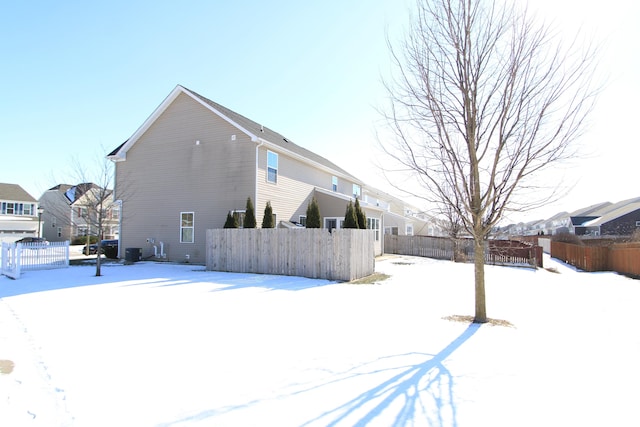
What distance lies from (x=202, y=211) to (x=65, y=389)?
532 inches

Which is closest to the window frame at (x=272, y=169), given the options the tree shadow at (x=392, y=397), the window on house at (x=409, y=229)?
the tree shadow at (x=392, y=397)

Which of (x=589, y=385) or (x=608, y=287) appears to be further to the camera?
(x=608, y=287)

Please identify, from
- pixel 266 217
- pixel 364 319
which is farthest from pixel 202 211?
pixel 364 319

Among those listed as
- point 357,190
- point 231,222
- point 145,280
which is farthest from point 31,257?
point 357,190

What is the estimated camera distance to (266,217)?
15.3 m

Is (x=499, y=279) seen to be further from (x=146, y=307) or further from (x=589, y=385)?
(x=146, y=307)

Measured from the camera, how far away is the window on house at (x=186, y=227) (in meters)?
16.8

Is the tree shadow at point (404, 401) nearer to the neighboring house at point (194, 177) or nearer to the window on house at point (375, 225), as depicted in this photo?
the neighboring house at point (194, 177)

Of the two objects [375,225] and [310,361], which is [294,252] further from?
[375,225]

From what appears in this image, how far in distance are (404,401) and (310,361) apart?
138 centimetres

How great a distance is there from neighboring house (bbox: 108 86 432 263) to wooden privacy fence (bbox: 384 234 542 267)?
798 cm

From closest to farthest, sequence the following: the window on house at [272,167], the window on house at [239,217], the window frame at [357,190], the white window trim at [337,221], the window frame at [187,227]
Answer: the window on house at [239,217] → the window on house at [272,167] → the window frame at [187,227] → the white window trim at [337,221] → the window frame at [357,190]

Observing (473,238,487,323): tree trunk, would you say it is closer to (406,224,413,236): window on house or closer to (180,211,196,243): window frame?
(180,211,196,243): window frame

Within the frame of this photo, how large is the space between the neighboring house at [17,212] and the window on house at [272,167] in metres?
38.2
